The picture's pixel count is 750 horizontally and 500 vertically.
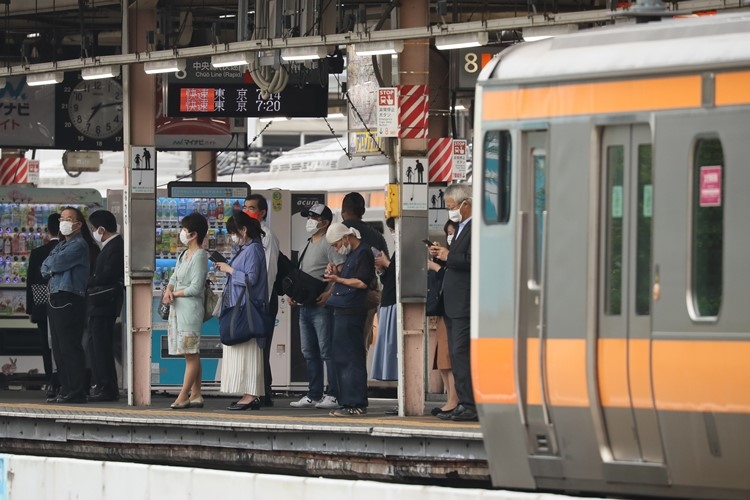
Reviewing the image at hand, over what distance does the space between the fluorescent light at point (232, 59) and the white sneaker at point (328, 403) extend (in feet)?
10.5

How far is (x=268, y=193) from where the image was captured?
18.6 metres

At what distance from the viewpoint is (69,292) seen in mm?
16734

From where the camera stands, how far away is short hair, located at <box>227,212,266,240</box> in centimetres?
1555

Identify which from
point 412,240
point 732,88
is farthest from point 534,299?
point 412,240

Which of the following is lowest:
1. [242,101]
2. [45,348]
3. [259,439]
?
[259,439]

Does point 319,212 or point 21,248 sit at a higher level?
point 319,212

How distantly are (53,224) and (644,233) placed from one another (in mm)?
9763

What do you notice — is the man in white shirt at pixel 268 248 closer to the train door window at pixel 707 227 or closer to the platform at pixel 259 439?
the platform at pixel 259 439

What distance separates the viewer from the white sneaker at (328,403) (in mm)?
16125

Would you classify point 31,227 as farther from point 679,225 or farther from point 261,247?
point 679,225

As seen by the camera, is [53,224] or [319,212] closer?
[319,212]

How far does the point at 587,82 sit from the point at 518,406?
74.1 inches

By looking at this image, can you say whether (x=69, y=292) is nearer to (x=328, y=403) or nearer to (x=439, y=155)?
(x=328, y=403)

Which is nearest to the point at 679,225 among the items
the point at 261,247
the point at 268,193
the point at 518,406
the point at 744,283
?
the point at 744,283
